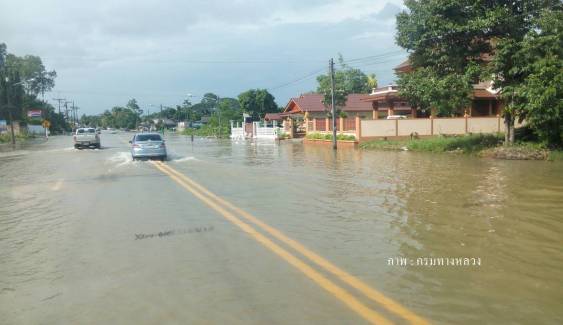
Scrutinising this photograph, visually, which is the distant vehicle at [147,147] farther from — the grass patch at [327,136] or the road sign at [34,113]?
the road sign at [34,113]

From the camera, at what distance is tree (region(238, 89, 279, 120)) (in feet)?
295

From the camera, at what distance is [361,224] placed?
354 inches

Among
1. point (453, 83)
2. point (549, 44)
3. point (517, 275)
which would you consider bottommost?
point (517, 275)

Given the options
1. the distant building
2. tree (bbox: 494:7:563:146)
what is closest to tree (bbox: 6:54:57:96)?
the distant building

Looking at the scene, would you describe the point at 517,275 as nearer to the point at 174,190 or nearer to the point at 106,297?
the point at 106,297

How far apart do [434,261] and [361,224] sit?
2503 mm

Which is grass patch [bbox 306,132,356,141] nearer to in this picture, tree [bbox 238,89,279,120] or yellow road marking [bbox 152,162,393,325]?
yellow road marking [bbox 152,162,393,325]

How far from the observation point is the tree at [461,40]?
24.2 meters

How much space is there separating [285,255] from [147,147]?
67.1 ft

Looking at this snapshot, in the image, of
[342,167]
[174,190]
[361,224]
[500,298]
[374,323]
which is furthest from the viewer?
[342,167]

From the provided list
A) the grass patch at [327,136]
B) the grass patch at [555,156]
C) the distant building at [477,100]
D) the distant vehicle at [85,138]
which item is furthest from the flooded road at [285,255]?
the distant building at [477,100]

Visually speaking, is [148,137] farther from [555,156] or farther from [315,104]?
[315,104]

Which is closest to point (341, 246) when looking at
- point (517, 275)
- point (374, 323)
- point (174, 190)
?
point (517, 275)

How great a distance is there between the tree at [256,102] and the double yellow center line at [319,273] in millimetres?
79335
